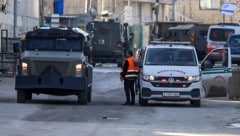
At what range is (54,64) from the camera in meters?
24.6

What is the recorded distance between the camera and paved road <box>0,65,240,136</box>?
17.1 metres

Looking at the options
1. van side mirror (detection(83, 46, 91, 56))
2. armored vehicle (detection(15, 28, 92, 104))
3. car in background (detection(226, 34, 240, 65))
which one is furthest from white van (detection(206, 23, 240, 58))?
armored vehicle (detection(15, 28, 92, 104))

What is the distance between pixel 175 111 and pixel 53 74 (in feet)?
13.5

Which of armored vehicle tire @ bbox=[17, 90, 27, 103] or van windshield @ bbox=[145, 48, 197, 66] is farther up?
van windshield @ bbox=[145, 48, 197, 66]

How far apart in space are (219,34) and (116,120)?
2861 centimetres

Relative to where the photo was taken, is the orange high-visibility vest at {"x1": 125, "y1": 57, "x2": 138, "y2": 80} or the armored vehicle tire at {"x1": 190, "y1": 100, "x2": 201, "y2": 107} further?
the orange high-visibility vest at {"x1": 125, "y1": 57, "x2": 138, "y2": 80}

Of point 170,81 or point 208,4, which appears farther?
point 208,4

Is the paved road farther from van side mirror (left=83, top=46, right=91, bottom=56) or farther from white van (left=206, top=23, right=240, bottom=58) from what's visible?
white van (left=206, top=23, right=240, bottom=58)

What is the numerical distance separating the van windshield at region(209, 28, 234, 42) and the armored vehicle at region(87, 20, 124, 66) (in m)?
5.65

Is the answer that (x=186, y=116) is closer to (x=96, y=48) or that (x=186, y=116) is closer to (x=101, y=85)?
(x=101, y=85)

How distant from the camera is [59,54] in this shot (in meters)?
24.8

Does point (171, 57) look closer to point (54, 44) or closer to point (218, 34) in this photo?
point (54, 44)

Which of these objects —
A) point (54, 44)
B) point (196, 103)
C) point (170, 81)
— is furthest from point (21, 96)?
point (196, 103)

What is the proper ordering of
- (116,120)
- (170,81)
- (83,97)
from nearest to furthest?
(116,120) → (170,81) → (83,97)
